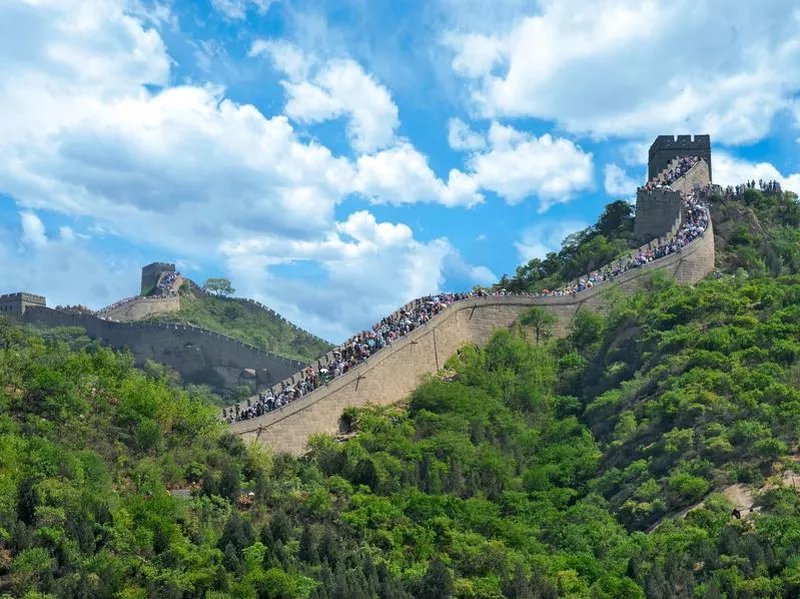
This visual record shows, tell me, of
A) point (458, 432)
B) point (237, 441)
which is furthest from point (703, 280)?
point (237, 441)

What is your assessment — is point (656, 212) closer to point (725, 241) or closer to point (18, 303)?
point (725, 241)

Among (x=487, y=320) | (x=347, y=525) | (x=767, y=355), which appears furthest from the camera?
(x=487, y=320)

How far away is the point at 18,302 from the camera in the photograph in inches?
3155

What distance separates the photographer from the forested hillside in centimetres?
3120

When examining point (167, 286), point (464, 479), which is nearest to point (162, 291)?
point (167, 286)

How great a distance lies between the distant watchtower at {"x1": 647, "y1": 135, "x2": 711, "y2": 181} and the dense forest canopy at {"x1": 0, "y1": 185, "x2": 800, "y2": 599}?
77.2 ft

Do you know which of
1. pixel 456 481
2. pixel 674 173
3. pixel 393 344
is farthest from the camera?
pixel 674 173

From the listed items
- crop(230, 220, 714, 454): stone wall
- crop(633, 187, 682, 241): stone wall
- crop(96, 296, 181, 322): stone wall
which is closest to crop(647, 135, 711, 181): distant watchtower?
crop(633, 187, 682, 241): stone wall

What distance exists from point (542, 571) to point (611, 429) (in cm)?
1203

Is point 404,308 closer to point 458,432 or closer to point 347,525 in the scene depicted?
point 458,432

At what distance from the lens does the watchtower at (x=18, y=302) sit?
7944cm

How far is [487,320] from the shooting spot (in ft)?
176

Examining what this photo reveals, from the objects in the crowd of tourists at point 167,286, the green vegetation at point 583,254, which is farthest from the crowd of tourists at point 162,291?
the green vegetation at point 583,254

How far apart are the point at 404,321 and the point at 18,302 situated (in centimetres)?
3619
